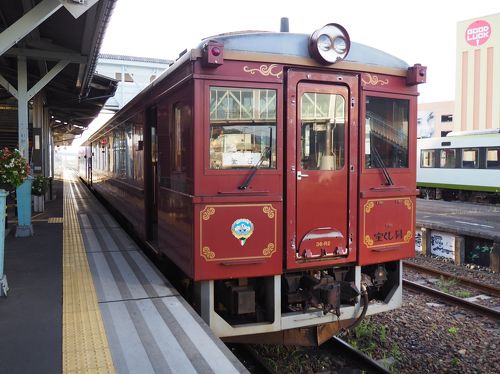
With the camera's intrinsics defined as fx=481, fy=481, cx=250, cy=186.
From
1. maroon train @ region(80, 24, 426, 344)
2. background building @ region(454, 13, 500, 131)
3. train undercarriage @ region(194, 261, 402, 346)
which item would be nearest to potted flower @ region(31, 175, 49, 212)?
maroon train @ region(80, 24, 426, 344)

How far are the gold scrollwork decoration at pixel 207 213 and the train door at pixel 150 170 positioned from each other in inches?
101

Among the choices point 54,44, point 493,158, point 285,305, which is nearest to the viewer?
point 285,305

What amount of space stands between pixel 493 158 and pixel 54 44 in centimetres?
1651

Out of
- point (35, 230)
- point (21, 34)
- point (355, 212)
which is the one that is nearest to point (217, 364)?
point (355, 212)

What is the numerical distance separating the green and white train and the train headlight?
16.6 meters

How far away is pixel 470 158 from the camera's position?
20.1 metres

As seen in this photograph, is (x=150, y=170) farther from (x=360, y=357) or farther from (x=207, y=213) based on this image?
(x=360, y=357)

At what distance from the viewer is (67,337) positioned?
3797mm

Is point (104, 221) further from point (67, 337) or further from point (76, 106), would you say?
point (76, 106)

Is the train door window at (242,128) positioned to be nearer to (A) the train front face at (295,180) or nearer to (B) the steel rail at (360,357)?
(A) the train front face at (295,180)

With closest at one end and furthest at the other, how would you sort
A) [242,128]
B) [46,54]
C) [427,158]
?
[242,128] < [46,54] < [427,158]

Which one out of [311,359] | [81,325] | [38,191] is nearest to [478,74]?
[38,191]

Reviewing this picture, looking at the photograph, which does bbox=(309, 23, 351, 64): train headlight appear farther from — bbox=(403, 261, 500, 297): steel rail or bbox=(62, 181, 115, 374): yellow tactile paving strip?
bbox=(403, 261, 500, 297): steel rail

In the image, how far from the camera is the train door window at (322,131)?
446cm
